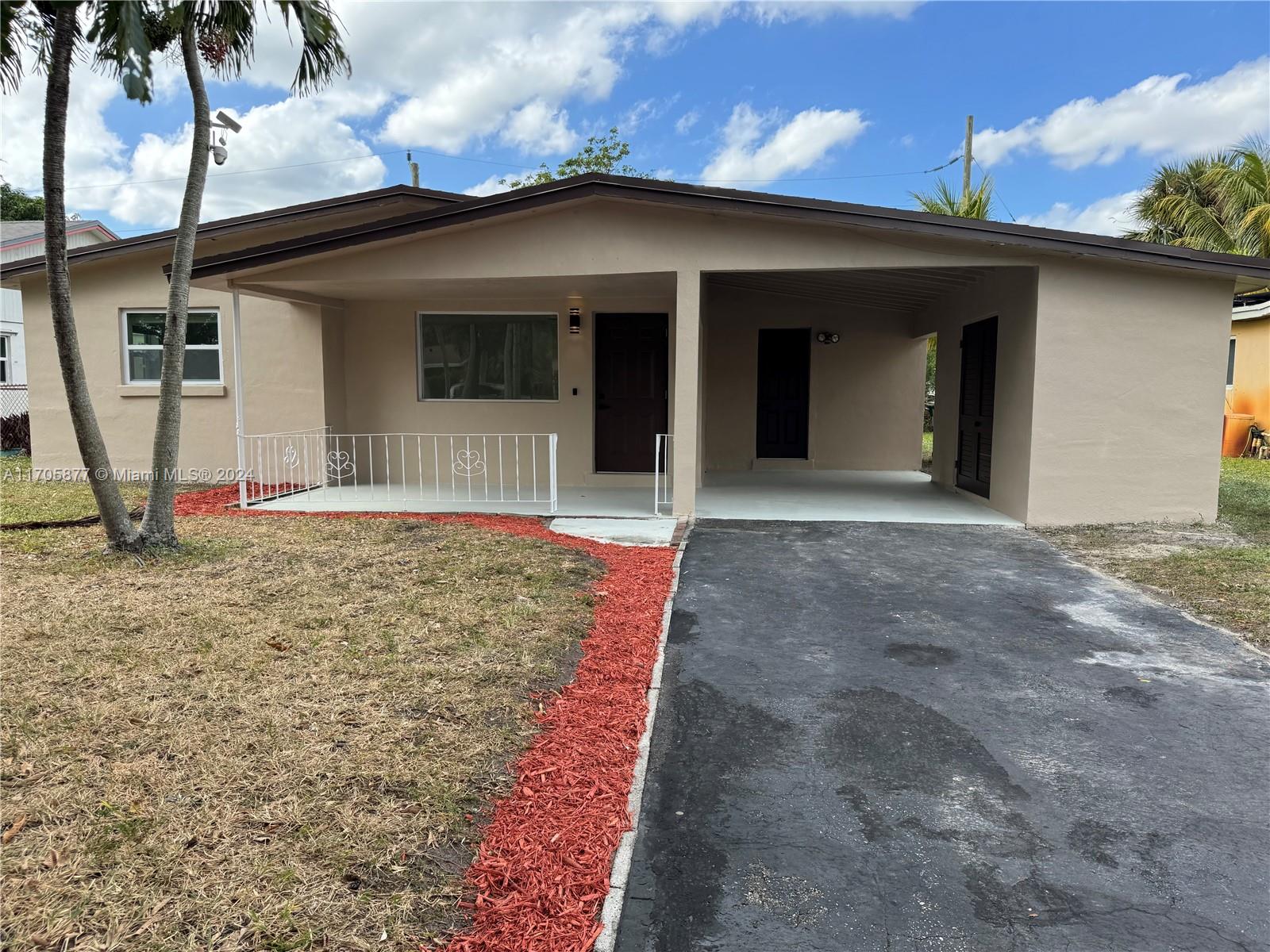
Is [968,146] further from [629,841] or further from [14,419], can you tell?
[14,419]

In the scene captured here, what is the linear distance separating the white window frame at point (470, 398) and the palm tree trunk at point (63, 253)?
4531mm

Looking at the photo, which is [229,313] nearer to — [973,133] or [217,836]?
[217,836]

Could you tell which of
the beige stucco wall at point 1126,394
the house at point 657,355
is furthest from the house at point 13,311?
the beige stucco wall at point 1126,394

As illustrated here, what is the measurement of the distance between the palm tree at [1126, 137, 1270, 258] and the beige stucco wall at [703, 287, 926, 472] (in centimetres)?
613

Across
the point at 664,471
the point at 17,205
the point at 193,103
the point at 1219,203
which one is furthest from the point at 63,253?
the point at 17,205

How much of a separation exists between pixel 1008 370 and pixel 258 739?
24.3ft

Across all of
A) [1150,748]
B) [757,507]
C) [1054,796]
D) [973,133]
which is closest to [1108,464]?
[757,507]

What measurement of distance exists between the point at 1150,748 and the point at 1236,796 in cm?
37

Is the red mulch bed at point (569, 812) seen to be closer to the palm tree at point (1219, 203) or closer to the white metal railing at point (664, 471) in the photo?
the white metal railing at point (664, 471)

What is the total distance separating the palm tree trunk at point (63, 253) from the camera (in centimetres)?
488

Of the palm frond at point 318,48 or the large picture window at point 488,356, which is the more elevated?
the palm frond at point 318,48

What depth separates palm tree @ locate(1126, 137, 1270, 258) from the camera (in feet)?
44.3

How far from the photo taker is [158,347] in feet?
34.4

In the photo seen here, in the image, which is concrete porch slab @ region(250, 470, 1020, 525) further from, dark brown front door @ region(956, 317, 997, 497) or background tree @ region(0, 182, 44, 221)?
background tree @ region(0, 182, 44, 221)
